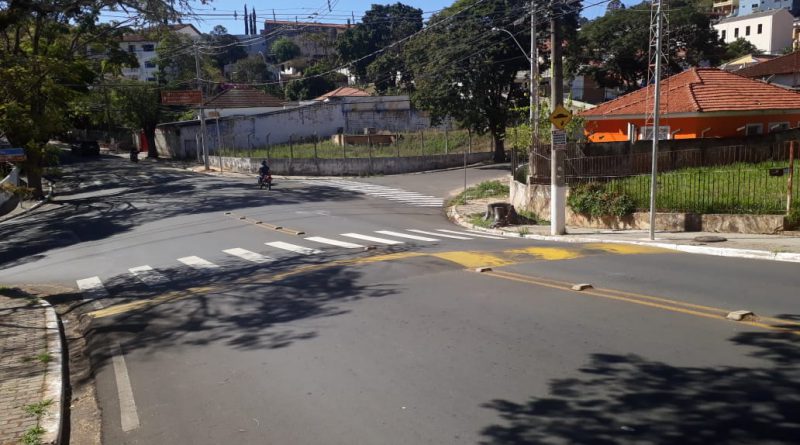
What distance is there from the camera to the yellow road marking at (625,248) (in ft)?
42.7

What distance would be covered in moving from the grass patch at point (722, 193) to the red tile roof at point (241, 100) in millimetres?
52845

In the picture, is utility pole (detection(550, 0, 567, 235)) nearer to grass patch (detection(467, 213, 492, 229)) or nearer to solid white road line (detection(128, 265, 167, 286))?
grass patch (detection(467, 213, 492, 229))

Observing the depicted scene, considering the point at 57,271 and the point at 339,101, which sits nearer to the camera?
the point at 57,271

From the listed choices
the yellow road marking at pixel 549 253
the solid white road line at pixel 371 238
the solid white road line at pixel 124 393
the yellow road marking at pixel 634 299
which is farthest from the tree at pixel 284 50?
the solid white road line at pixel 124 393

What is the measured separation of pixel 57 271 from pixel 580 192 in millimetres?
14471

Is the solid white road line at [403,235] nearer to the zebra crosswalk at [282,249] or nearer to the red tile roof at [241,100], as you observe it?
the zebra crosswalk at [282,249]

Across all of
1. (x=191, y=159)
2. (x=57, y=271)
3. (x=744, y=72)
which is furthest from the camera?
(x=191, y=159)

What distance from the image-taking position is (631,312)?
788 cm

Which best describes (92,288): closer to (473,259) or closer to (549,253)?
(473,259)

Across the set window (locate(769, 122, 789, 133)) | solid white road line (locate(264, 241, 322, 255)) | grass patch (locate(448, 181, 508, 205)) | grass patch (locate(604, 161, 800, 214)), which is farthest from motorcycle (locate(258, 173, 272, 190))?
window (locate(769, 122, 789, 133))

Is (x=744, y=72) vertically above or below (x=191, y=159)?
above

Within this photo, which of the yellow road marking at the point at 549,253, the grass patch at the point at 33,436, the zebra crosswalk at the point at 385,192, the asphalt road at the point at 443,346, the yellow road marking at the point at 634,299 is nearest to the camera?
the asphalt road at the point at 443,346

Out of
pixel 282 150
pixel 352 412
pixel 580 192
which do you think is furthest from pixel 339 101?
pixel 352 412

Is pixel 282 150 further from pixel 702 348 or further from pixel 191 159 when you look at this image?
pixel 702 348
